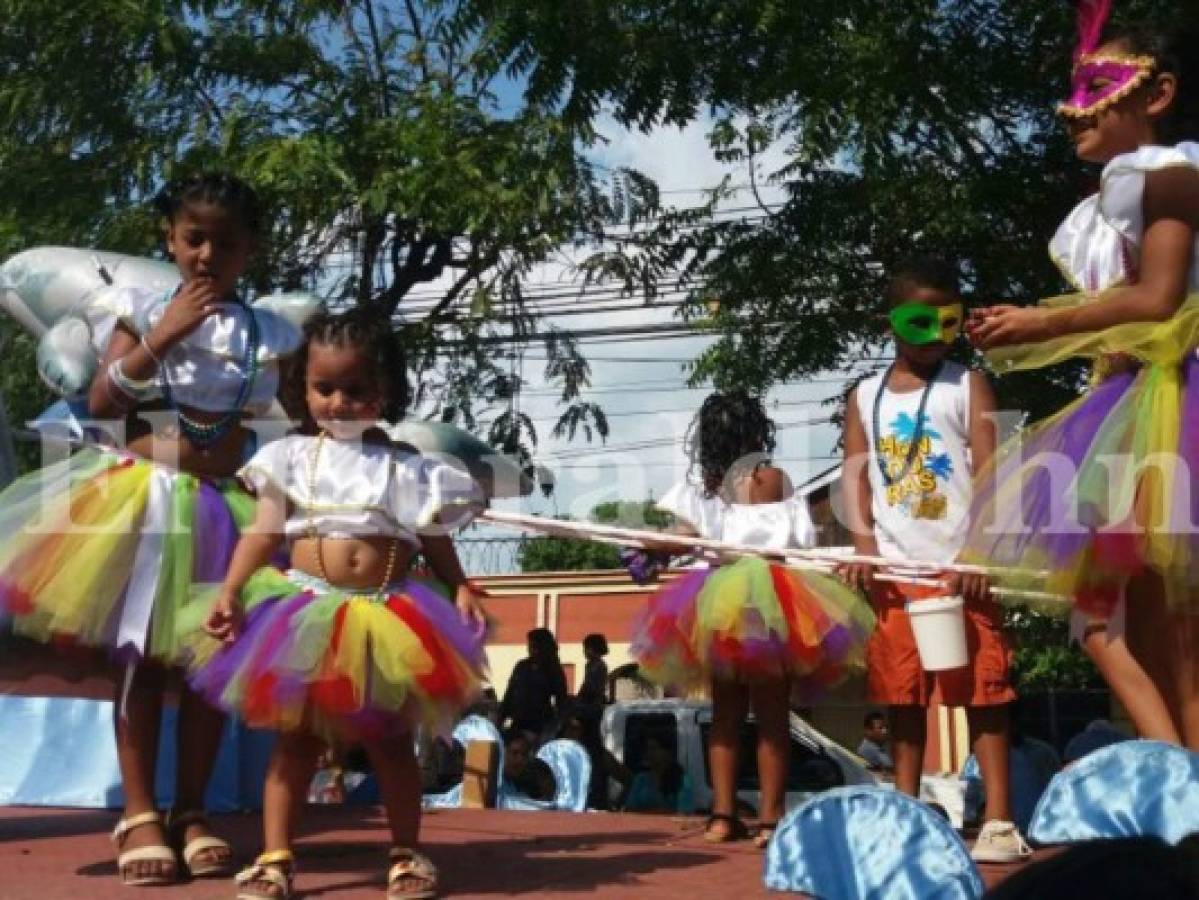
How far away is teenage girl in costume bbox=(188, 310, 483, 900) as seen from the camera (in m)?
3.70

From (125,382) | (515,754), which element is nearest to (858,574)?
(125,382)

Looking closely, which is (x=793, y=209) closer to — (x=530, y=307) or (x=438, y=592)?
(x=530, y=307)

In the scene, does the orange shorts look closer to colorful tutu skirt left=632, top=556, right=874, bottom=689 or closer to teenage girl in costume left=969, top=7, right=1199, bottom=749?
colorful tutu skirt left=632, top=556, right=874, bottom=689

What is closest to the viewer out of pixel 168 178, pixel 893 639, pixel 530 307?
pixel 893 639

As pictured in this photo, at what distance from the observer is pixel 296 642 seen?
3.71 meters

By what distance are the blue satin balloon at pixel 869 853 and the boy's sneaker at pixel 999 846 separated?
1.90 meters

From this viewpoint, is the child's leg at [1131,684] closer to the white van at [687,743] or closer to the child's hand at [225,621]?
the child's hand at [225,621]

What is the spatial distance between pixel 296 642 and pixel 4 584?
854mm

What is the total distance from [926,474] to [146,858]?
91.0 inches

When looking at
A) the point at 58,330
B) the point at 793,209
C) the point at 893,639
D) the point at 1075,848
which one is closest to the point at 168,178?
the point at 793,209

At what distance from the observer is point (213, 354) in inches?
172

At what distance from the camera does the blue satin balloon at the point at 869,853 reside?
239 cm

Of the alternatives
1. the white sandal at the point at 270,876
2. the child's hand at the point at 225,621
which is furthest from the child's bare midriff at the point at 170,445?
the white sandal at the point at 270,876

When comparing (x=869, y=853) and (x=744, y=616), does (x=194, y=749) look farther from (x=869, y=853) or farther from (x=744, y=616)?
(x=869, y=853)
